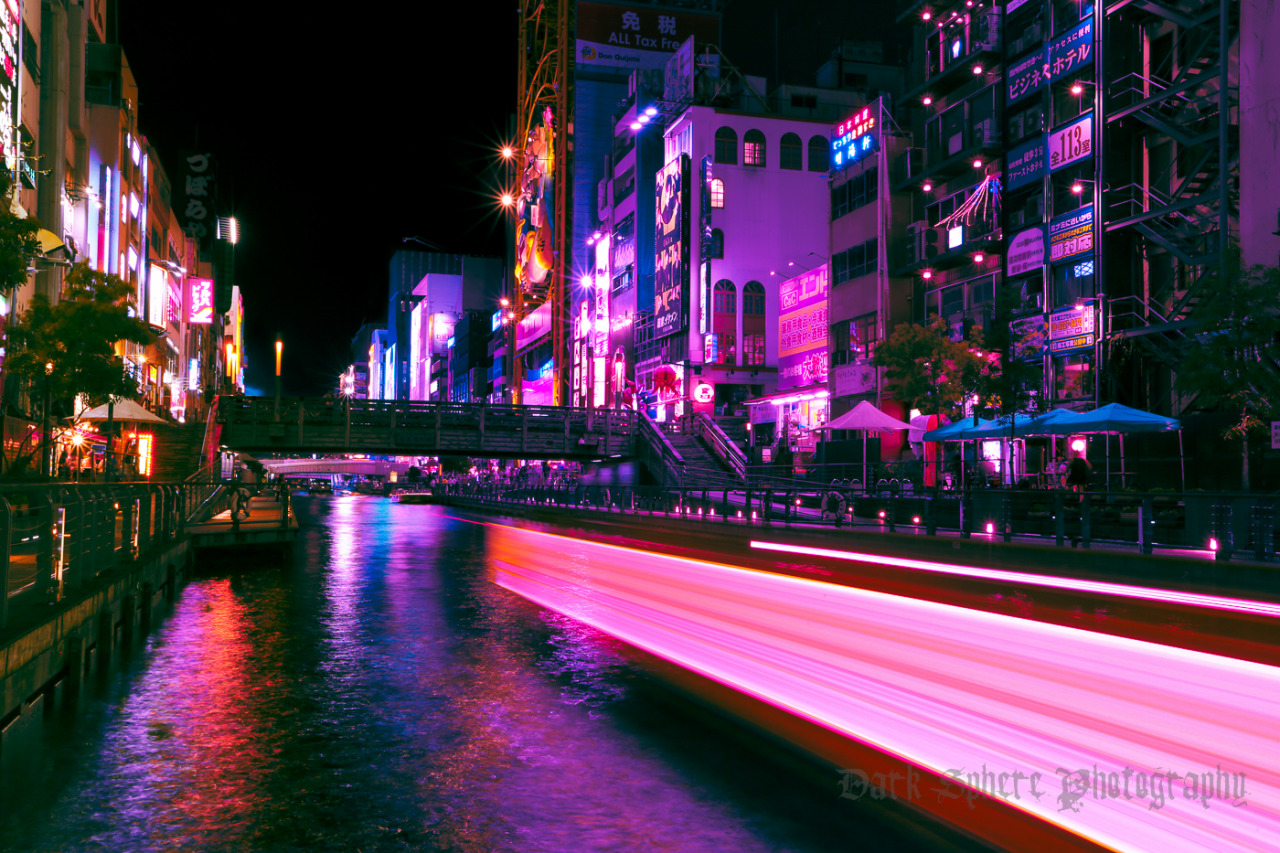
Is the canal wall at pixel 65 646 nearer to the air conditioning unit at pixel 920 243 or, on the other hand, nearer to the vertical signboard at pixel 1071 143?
the vertical signboard at pixel 1071 143

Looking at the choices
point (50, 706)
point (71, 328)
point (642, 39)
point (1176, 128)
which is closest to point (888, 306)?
point (1176, 128)

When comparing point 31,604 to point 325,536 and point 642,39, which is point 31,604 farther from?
point 642,39

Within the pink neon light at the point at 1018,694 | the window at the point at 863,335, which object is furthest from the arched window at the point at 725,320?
the pink neon light at the point at 1018,694

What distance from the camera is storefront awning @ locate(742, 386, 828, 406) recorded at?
60.2 m

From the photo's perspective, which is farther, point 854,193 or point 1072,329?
point 854,193

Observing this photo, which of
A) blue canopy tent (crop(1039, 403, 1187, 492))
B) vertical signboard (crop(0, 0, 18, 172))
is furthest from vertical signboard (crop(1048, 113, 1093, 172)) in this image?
vertical signboard (crop(0, 0, 18, 172))

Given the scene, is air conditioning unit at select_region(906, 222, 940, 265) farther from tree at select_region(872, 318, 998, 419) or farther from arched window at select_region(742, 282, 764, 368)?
arched window at select_region(742, 282, 764, 368)

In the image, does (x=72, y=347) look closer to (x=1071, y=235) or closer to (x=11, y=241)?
(x=11, y=241)

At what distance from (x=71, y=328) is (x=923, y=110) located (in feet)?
126

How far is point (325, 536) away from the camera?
112ft

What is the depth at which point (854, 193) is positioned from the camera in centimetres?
5647

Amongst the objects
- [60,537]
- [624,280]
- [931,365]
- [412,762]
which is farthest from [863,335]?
[412,762]

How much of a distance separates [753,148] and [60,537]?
237 ft

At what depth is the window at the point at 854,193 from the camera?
54281 millimetres
